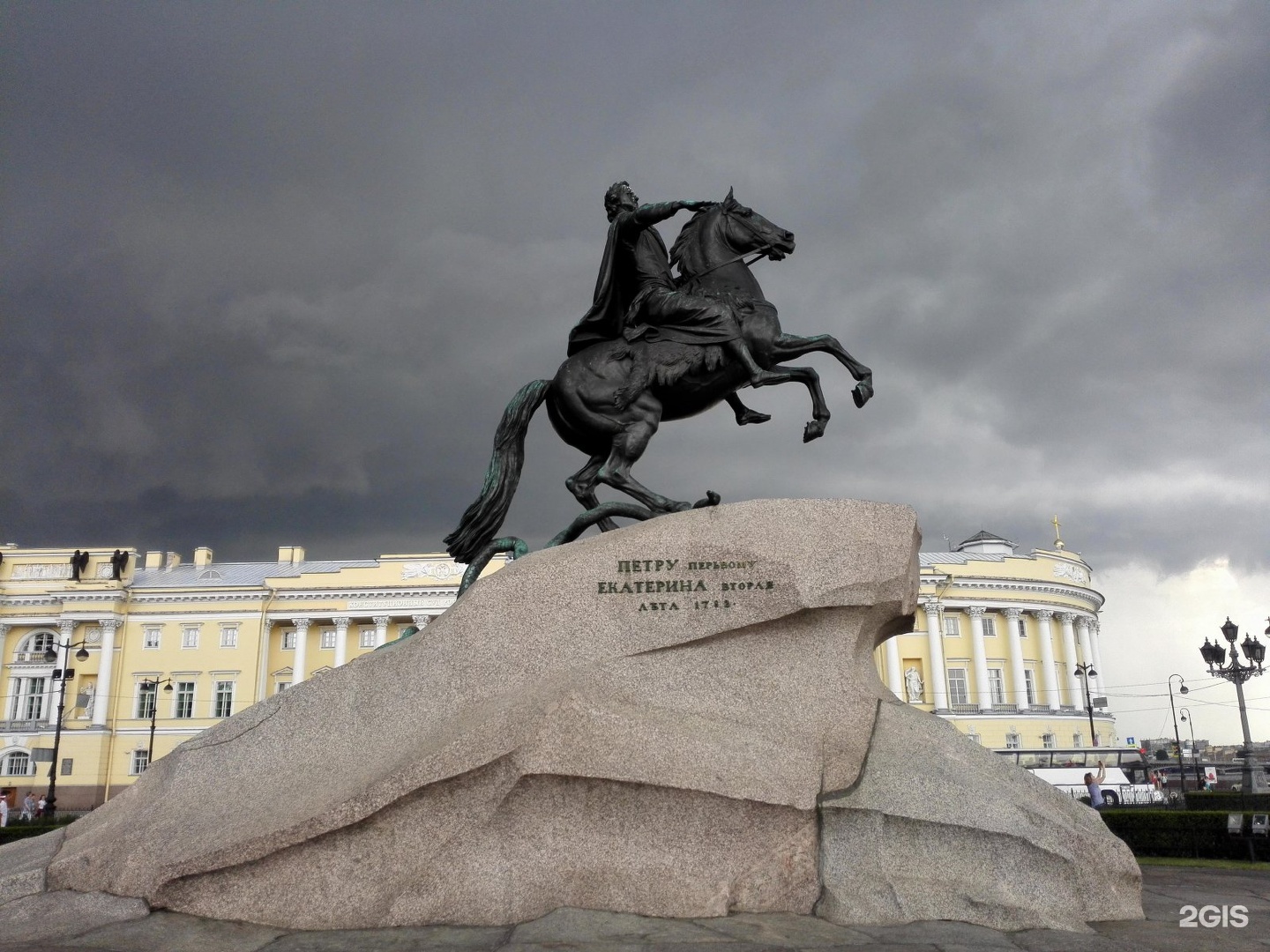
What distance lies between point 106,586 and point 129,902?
6509 cm

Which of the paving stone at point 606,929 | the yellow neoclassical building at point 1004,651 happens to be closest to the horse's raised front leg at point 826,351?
the paving stone at point 606,929

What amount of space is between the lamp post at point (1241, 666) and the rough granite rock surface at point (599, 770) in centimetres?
1880

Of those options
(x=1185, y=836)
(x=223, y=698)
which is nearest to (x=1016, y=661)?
(x=223, y=698)

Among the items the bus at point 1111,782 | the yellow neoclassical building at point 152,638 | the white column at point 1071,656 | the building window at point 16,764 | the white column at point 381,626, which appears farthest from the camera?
the white column at point 1071,656

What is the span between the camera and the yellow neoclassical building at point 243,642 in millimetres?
59844

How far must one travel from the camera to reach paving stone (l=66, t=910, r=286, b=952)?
504cm

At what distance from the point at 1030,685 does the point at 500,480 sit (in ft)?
237

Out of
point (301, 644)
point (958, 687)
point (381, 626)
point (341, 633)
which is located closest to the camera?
point (301, 644)

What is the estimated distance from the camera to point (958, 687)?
70.7m

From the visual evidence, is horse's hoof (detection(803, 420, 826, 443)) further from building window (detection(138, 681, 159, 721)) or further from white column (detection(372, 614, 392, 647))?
building window (detection(138, 681, 159, 721))

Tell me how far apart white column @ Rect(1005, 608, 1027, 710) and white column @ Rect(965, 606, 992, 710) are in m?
2.04

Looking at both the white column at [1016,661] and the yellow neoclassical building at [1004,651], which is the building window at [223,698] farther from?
the white column at [1016,661]

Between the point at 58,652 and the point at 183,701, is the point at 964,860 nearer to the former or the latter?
the point at 183,701

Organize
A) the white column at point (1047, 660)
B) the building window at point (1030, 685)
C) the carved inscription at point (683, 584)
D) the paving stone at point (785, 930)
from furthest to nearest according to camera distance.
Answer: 1. the white column at point (1047, 660)
2. the building window at point (1030, 685)
3. the carved inscription at point (683, 584)
4. the paving stone at point (785, 930)
